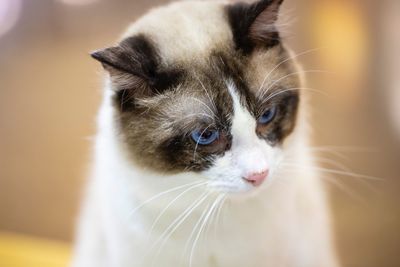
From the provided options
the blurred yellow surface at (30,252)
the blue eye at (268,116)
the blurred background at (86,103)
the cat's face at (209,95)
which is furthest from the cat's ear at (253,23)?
the blurred yellow surface at (30,252)

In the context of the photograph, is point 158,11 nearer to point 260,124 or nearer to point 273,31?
point 273,31

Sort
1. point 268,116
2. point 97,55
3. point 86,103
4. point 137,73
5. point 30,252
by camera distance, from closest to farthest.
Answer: point 97,55
point 137,73
point 268,116
point 30,252
point 86,103

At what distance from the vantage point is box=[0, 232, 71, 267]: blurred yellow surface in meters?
1.90

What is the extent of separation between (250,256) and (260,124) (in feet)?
1.08

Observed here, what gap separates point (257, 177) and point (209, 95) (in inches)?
7.4

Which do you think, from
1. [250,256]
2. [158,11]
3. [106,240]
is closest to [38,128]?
[106,240]

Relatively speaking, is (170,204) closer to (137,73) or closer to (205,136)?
(205,136)

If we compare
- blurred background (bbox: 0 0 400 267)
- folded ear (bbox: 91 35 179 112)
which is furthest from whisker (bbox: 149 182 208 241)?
blurred background (bbox: 0 0 400 267)

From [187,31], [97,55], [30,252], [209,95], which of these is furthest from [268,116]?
[30,252]

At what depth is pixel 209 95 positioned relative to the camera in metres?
1.12

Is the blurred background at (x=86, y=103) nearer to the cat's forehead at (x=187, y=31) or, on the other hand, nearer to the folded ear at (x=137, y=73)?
the cat's forehead at (x=187, y=31)

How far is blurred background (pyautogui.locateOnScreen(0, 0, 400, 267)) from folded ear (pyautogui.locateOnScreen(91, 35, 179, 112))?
2.46ft

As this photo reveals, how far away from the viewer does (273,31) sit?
122cm

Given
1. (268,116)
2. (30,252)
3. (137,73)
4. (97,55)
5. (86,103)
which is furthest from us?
(86,103)
